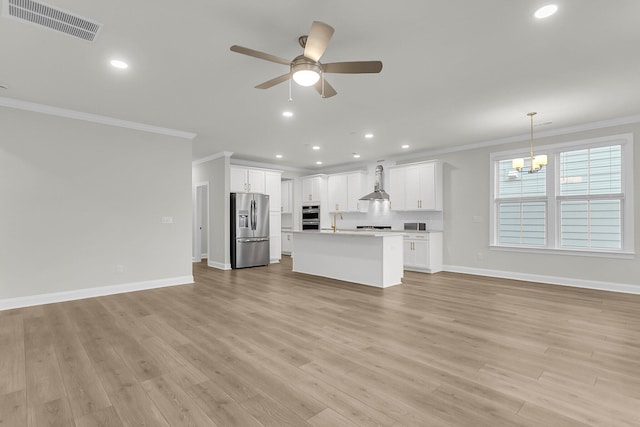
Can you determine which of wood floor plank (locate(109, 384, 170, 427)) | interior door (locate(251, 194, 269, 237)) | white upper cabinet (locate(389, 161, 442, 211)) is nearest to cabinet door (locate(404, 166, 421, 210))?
white upper cabinet (locate(389, 161, 442, 211))

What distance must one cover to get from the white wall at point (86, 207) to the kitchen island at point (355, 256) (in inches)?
93.1

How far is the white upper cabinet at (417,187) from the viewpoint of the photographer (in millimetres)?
6898

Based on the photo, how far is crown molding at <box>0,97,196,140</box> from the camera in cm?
412

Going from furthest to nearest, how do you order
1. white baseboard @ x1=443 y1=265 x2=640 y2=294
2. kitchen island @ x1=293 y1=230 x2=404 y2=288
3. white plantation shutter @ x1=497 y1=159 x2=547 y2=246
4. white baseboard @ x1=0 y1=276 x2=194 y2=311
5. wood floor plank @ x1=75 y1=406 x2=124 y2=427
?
white plantation shutter @ x1=497 y1=159 x2=547 y2=246, kitchen island @ x1=293 y1=230 x2=404 y2=288, white baseboard @ x1=443 y1=265 x2=640 y2=294, white baseboard @ x1=0 y1=276 x2=194 y2=311, wood floor plank @ x1=75 y1=406 x2=124 y2=427

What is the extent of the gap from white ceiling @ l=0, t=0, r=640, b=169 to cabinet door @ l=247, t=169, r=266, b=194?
2425 millimetres

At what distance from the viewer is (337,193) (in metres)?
9.15

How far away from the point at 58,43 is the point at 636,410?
5.18 m

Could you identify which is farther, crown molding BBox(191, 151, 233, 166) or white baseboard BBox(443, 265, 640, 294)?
crown molding BBox(191, 151, 233, 166)

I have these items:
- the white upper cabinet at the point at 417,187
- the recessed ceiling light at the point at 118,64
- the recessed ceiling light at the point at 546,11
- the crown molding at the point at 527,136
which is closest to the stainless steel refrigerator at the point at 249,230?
the white upper cabinet at the point at 417,187

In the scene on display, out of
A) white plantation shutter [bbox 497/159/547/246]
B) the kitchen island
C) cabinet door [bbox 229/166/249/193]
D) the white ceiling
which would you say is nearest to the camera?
the white ceiling

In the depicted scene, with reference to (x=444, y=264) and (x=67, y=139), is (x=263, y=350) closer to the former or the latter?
(x=67, y=139)

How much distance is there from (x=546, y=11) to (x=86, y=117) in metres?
5.75

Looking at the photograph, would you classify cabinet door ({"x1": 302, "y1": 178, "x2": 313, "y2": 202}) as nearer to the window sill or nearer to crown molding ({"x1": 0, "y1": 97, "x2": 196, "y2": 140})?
crown molding ({"x1": 0, "y1": 97, "x2": 196, "y2": 140})

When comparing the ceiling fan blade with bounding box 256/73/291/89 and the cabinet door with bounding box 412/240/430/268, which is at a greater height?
the ceiling fan blade with bounding box 256/73/291/89
